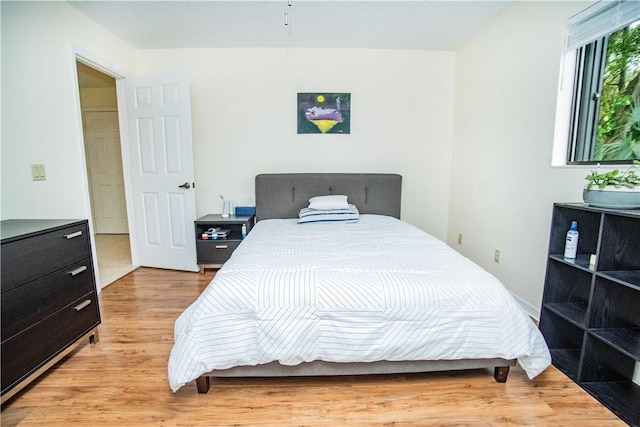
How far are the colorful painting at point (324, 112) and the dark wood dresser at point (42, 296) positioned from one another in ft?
7.59

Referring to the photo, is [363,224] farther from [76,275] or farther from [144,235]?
[144,235]

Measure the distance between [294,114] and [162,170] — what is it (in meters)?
1.57

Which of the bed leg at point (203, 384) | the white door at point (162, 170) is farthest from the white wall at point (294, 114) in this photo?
the bed leg at point (203, 384)

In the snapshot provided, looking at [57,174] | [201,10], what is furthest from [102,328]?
[201,10]

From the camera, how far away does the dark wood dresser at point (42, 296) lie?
1.36m

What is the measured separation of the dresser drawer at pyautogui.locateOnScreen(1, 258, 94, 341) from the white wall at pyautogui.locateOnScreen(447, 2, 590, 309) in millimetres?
3106

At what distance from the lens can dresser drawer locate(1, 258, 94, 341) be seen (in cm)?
136

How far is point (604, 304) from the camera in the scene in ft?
4.93

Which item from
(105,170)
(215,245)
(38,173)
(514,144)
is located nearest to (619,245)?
(514,144)

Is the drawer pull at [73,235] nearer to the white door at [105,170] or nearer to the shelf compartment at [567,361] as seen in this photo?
the shelf compartment at [567,361]

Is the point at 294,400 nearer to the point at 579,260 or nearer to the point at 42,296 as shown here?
the point at 42,296

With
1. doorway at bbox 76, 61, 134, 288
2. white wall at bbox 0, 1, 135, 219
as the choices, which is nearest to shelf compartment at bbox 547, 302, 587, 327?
white wall at bbox 0, 1, 135, 219

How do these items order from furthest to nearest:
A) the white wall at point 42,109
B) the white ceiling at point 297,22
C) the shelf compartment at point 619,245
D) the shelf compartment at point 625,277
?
the white ceiling at point 297,22 < the white wall at point 42,109 < the shelf compartment at point 619,245 < the shelf compartment at point 625,277

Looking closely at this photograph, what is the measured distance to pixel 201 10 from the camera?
2.49 m
